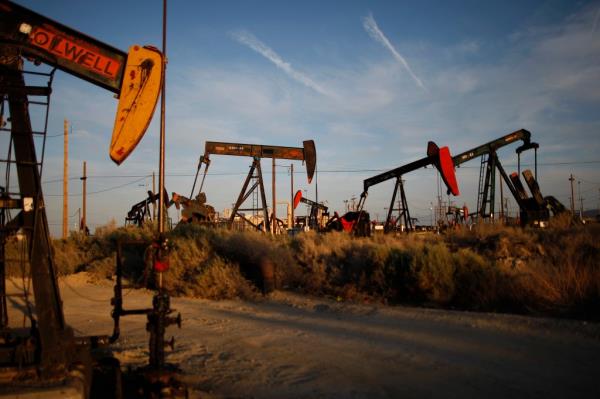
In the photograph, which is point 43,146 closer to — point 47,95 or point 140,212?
point 47,95

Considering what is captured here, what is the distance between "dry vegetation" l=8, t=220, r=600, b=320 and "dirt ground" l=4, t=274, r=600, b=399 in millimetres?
1228

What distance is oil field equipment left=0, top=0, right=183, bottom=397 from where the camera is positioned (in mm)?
3807

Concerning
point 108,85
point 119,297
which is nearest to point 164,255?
→ point 119,297

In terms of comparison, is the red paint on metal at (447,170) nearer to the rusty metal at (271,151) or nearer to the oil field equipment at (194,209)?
the rusty metal at (271,151)

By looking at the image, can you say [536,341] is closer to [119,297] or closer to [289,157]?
[119,297]

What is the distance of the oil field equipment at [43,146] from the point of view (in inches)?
150

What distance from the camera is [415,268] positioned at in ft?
33.7

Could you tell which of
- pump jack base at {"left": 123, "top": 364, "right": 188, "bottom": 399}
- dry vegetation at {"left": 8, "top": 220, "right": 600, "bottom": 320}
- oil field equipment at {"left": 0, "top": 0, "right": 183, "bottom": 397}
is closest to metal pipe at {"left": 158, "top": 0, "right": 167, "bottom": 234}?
oil field equipment at {"left": 0, "top": 0, "right": 183, "bottom": 397}

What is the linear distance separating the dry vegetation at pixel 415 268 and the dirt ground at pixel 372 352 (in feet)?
4.03

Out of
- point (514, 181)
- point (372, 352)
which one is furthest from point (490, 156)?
point (372, 352)

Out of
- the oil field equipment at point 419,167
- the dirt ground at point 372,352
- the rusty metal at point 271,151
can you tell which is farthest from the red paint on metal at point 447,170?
the dirt ground at point 372,352

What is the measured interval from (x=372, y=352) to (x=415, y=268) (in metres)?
4.49

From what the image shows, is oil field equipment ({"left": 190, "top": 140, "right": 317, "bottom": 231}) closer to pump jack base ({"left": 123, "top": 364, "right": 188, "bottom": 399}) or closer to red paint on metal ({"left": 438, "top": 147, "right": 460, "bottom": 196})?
red paint on metal ({"left": 438, "top": 147, "right": 460, "bottom": 196})

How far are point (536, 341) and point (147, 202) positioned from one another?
21.1 meters
